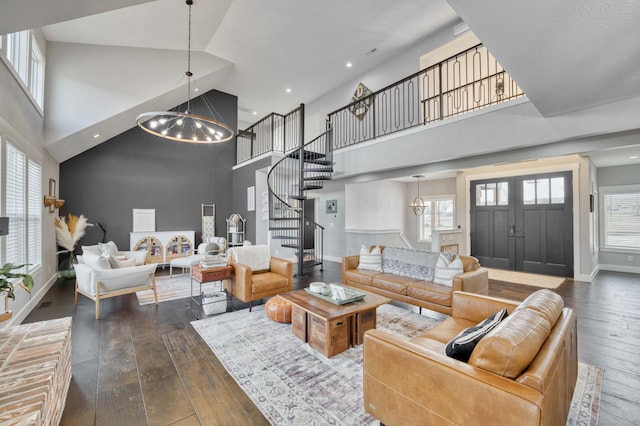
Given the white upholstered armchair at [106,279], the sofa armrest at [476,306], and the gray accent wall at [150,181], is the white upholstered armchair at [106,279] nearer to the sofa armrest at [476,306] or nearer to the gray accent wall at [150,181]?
the gray accent wall at [150,181]

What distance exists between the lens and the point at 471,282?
11.0 feet

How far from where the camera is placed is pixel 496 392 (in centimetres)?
116

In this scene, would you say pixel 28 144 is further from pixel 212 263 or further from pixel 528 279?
pixel 528 279

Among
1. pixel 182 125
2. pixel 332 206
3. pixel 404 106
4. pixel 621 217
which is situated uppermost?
pixel 404 106

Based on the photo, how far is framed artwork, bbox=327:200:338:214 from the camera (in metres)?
8.20

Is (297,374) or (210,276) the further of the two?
(210,276)

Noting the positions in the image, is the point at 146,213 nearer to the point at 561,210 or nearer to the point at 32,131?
the point at 32,131

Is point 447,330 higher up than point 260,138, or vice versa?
point 260,138

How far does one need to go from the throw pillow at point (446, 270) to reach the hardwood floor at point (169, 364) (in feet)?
4.41

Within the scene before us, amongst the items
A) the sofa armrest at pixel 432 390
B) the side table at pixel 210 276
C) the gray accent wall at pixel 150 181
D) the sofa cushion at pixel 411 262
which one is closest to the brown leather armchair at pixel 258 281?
the side table at pixel 210 276

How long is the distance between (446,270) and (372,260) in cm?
127

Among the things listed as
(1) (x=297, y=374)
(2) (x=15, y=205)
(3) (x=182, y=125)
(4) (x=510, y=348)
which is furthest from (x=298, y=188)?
(4) (x=510, y=348)

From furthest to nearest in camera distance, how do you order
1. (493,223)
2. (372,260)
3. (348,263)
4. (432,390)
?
1. (493,223)
2. (348,263)
3. (372,260)
4. (432,390)

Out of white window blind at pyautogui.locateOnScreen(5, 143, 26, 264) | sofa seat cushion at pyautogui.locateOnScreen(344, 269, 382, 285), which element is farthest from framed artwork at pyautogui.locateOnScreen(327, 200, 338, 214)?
white window blind at pyautogui.locateOnScreen(5, 143, 26, 264)
